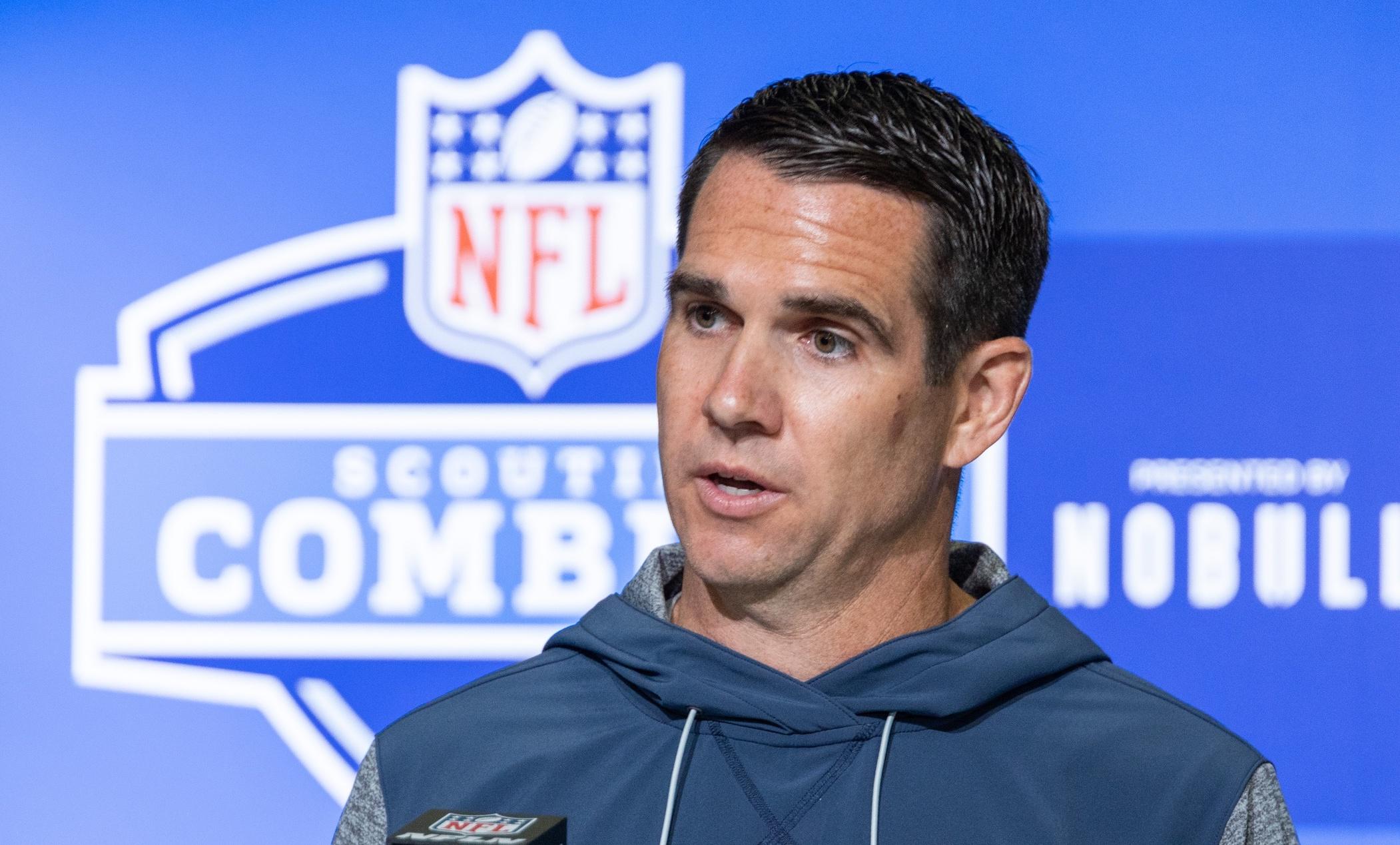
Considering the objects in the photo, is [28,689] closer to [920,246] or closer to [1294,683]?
[920,246]

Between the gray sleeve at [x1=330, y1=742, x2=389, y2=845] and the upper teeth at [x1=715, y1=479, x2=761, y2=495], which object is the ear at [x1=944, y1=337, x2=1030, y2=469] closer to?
the upper teeth at [x1=715, y1=479, x2=761, y2=495]

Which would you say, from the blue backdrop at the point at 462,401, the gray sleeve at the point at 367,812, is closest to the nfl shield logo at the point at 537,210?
the blue backdrop at the point at 462,401

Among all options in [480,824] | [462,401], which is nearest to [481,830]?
[480,824]

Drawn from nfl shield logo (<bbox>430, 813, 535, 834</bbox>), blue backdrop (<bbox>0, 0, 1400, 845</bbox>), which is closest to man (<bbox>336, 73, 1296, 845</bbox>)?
nfl shield logo (<bbox>430, 813, 535, 834</bbox>)

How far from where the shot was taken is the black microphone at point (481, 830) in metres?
0.75

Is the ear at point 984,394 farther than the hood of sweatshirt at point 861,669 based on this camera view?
Yes

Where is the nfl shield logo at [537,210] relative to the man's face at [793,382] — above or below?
above

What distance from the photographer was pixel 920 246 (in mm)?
1192

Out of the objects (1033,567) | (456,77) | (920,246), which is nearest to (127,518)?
(456,77)

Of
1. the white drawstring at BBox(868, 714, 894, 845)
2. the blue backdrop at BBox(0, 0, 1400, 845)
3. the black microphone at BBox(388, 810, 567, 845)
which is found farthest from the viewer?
the blue backdrop at BBox(0, 0, 1400, 845)

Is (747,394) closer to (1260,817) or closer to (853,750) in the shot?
(853,750)

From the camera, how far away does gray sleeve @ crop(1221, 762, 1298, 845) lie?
1116 mm

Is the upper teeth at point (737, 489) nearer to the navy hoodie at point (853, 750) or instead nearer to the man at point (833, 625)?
the man at point (833, 625)

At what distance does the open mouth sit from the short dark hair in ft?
0.58
